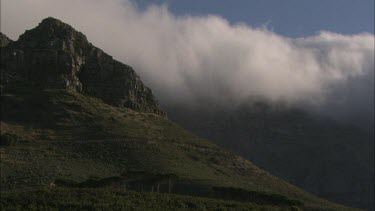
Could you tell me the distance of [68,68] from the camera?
6683 inches

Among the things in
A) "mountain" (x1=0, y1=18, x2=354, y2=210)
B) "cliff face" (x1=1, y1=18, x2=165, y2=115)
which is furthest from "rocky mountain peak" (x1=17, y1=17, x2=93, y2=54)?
"mountain" (x1=0, y1=18, x2=354, y2=210)

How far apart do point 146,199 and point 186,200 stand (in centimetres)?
480

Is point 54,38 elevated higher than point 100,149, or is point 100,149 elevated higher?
point 54,38

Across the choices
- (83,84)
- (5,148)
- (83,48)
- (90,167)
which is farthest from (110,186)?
(83,48)

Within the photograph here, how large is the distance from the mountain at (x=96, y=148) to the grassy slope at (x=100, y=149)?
0.74ft

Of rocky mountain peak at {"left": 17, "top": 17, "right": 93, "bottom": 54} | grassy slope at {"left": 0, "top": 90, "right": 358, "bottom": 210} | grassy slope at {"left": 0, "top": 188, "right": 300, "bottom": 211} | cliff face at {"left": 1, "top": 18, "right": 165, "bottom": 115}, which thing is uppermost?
rocky mountain peak at {"left": 17, "top": 17, "right": 93, "bottom": 54}

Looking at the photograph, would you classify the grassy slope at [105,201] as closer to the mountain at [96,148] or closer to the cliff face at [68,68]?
the mountain at [96,148]

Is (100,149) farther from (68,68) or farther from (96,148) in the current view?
(68,68)

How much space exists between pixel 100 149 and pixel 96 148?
2.69 feet

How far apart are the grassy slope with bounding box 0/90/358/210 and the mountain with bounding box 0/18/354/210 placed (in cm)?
22

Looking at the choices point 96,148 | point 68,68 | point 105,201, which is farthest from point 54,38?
point 105,201

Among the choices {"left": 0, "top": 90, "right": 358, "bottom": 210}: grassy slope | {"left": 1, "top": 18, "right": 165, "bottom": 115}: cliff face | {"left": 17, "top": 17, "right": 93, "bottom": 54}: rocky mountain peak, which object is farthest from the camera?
{"left": 17, "top": 17, "right": 93, "bottom": 54}: rocky mountain peak

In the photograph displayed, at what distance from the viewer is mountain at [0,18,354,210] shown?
254ft

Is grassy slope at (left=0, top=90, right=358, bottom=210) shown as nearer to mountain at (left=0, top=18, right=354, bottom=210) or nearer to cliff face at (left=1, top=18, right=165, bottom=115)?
mountain at (left=0, top=18, right=354, bottom=210)
